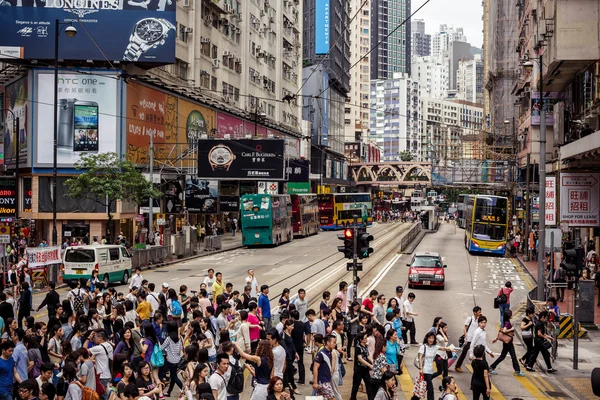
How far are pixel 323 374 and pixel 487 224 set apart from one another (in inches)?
1527

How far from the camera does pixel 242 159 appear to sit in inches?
2025

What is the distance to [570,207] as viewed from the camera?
31.0m

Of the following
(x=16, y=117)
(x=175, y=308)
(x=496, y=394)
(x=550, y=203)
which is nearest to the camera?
(x=496, y=394)

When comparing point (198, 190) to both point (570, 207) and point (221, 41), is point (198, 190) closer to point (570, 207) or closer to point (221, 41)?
point (221, 41)

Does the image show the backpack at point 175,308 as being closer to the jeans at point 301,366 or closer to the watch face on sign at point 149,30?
the jeans at point 301,366

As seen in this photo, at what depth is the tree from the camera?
4547cm

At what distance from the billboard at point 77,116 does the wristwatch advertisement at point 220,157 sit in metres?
6.24

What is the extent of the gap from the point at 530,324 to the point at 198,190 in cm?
4425

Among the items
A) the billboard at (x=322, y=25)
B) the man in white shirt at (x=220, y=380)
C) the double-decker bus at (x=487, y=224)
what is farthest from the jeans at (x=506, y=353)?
the billboard at (x=322, y=25)

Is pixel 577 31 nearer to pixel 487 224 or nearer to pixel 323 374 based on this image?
pixel 323 374

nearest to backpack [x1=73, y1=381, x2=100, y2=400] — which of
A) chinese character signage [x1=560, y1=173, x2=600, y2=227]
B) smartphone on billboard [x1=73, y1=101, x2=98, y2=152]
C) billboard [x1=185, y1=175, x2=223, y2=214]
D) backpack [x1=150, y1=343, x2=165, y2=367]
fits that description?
backpack [x1=150, y1=343, x2=165, y2=367]

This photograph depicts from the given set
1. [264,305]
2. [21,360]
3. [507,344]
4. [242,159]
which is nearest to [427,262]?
[264,305]


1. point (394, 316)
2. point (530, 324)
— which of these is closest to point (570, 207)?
point (530, 324)

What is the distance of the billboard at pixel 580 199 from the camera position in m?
30.6
